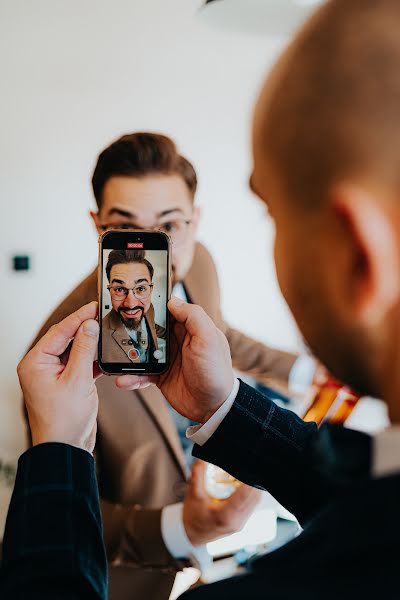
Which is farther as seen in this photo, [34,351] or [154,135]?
[154,135]

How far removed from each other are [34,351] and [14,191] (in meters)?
0.74

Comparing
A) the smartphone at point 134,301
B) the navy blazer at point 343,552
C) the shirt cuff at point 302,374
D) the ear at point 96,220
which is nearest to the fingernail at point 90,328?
the smartphone at point 134,301

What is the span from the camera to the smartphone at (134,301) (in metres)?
0.85

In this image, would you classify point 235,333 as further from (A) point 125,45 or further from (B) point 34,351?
(B) point 34,351

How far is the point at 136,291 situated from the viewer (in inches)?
34.7

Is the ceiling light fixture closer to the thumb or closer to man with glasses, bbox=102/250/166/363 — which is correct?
man with glasses, bbox=102/250/166/363

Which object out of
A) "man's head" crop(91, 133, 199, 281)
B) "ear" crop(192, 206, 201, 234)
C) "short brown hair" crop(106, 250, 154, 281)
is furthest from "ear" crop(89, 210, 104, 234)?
"short brown hair" crop(106, 250, 154, 281)

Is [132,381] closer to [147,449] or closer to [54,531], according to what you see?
[54,531]

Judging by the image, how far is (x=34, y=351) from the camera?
70 centimetres

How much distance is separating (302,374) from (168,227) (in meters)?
0.53

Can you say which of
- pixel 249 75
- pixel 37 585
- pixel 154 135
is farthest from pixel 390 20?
pixel 249 75

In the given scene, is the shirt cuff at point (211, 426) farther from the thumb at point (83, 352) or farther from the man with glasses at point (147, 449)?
the man with glasses at point (147, 449)

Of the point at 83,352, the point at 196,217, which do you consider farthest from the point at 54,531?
the point at 196,217

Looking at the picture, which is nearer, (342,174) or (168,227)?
(342,174)
